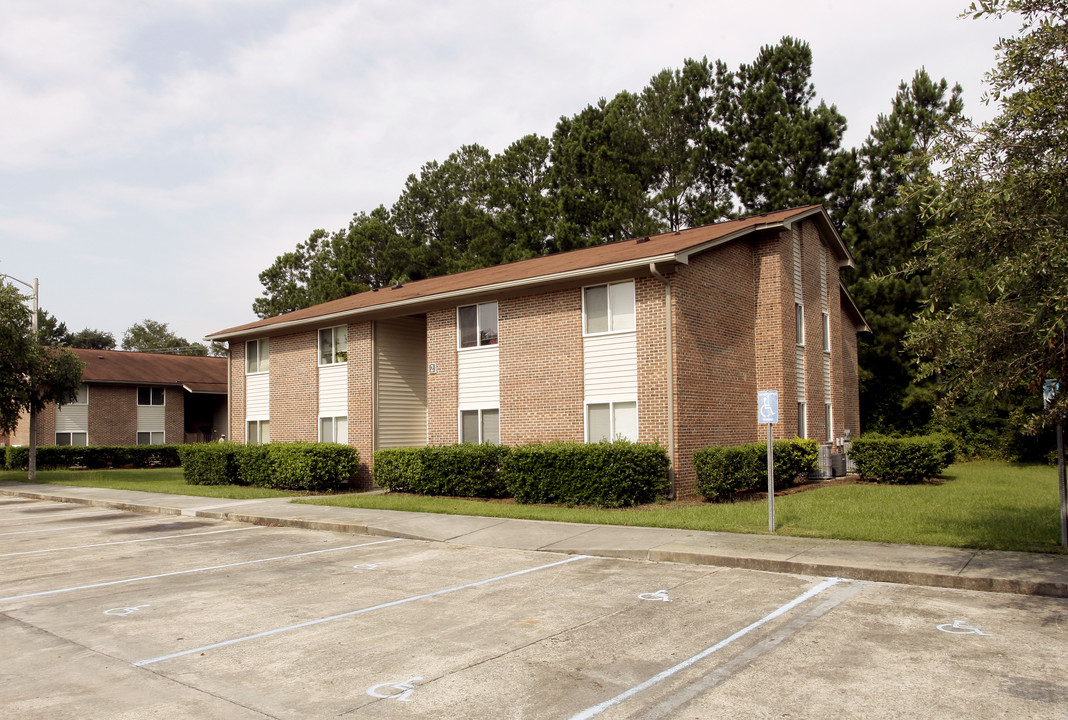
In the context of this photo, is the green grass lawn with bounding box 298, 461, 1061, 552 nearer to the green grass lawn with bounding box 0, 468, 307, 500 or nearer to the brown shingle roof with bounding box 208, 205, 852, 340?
the green grass lawn with bounding box 0, 468, 307, 500

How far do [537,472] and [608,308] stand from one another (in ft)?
13.8

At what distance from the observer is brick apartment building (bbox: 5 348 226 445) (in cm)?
4116

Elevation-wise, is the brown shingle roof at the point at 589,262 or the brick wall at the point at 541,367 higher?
the brown shingle roof at the point at 589,262

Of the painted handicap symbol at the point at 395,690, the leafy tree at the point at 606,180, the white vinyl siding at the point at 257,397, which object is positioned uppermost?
the leafy tree at the point at 606,180

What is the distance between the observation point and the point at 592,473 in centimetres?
1625

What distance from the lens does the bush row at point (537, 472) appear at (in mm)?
16047

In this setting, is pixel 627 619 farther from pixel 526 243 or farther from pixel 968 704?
pixel 526 243

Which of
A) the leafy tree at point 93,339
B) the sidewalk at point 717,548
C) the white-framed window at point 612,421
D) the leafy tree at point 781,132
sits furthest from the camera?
the leafy tree at point 93,339

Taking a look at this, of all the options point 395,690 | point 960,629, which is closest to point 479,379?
point 960,629

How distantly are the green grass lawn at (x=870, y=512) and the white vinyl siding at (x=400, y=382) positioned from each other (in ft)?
11.5

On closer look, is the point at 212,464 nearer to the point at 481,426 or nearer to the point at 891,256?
the point at 481,426

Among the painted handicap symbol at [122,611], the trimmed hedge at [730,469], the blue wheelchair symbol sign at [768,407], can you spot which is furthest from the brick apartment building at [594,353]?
the painted handicap symbol at [122,611]

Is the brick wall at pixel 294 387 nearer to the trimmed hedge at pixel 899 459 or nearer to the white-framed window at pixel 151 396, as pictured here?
the trimmed hedge at pixel 899 459

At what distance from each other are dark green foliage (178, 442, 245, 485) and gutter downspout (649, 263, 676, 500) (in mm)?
14651
